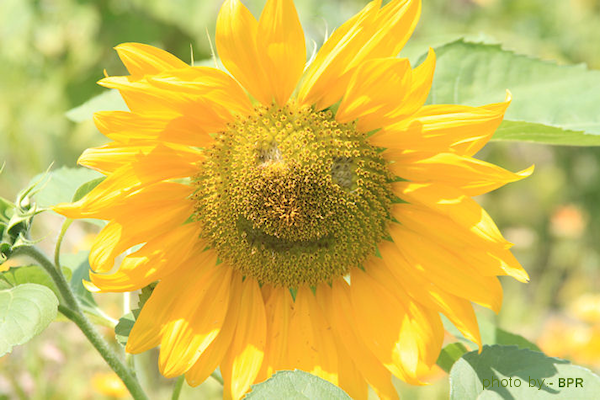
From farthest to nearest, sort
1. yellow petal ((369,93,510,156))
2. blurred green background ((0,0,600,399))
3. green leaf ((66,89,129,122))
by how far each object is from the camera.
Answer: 1. blurred green background ((0,0,600,399))
2. green leaf ((66,89,129,122))
3. yellow petal ((369,93,510,156))

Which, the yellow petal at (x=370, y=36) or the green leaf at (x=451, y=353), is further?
the green leaf at (x=451, y=353)

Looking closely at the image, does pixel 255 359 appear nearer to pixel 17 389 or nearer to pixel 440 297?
pixel 440 297

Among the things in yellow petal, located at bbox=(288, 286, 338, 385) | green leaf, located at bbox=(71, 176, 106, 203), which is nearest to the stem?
green leaf, located at bbox=(71, 176, 106, 203)

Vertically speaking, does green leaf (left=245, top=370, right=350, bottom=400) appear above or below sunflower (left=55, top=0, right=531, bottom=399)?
below

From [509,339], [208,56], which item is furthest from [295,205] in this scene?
[208,56]

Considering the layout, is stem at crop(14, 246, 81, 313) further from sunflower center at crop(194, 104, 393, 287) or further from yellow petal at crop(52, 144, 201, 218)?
sunflower center at crop(194, 104, 393, 287)

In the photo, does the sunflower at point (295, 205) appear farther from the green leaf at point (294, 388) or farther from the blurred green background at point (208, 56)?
the blurred green background at point (208, 56)

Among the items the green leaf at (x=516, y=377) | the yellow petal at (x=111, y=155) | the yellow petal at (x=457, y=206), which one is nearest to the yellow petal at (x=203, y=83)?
the yellow petal at (x=111, y=155)
